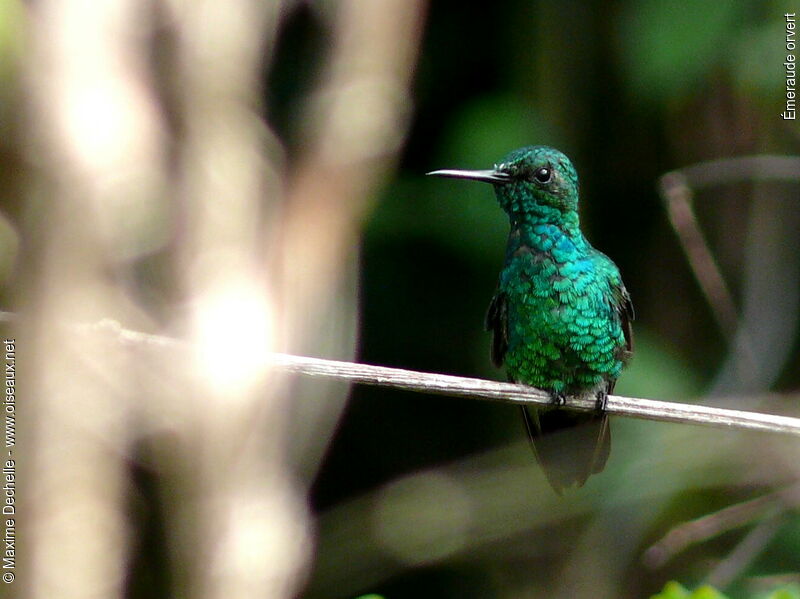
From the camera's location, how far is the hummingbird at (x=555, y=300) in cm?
334

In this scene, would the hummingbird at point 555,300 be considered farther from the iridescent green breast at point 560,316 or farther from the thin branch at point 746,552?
the thin branch at point 746,552

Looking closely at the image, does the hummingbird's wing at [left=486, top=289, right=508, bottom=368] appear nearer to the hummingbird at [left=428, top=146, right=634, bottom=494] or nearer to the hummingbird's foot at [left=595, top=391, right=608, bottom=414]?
the hummingbird at [left=428, top=146, right=634, bottom=494]

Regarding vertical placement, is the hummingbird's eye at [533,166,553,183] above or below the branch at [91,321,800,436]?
above

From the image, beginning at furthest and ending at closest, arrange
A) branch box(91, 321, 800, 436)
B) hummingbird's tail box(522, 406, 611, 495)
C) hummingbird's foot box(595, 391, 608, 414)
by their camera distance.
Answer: hummingbird's tail box(522, 406, 611, 495) → hummingbird's foot box(595, 391, 608, 414) → branch box(91, 321, 800, 436)

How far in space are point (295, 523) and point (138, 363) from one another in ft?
3.07

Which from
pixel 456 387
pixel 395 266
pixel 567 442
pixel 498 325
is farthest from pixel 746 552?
pixel 456 387

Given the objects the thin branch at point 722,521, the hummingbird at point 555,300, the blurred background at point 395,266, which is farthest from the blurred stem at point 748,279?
the hummingbird at point 555,300

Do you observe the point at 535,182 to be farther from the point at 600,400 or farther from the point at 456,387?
the point at 456,387

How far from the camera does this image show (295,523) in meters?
4.11

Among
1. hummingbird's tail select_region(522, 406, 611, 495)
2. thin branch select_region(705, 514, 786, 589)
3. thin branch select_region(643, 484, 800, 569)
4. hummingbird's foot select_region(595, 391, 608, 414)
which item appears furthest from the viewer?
thin branch select_region(705, 514, 786, 589)

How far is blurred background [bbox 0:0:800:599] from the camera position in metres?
3.93

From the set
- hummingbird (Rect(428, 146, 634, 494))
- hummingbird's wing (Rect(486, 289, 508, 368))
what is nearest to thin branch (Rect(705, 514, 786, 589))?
hummingbird (Rect(428, 146, 634, 494))

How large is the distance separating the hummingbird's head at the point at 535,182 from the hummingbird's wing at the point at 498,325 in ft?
1.06

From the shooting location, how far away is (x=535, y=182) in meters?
3.38
